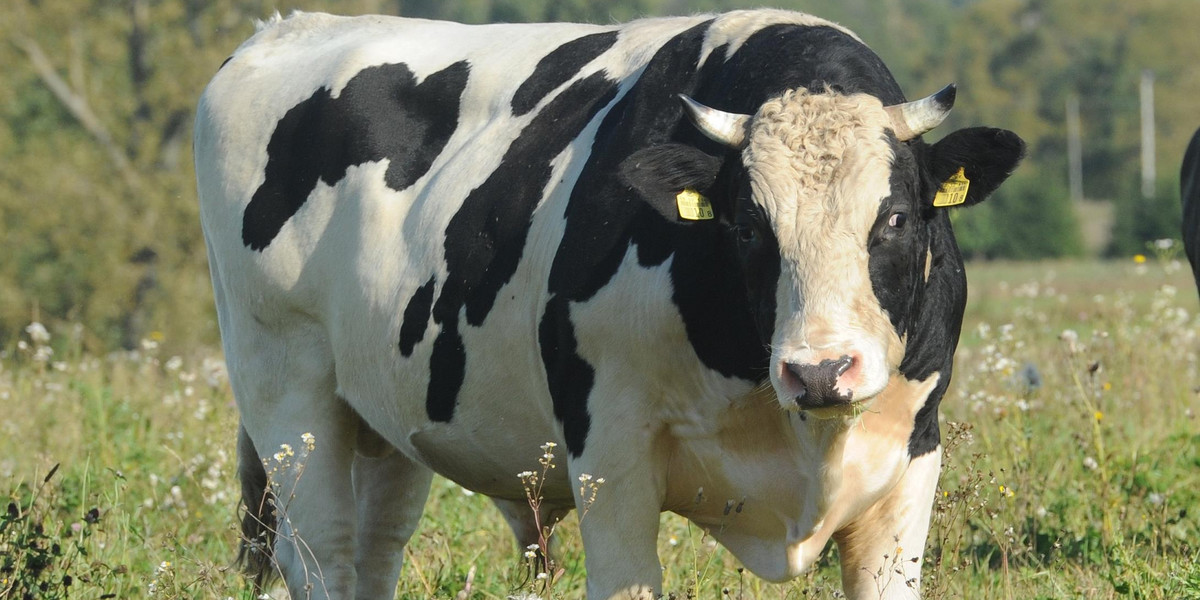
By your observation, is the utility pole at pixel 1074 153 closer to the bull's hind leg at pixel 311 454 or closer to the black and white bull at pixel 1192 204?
the black and white bull at pixel 1192 204

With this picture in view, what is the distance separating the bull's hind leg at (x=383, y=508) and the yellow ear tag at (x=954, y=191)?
271cm

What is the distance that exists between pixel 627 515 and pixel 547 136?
1.39 m

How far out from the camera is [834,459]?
14.2 ft

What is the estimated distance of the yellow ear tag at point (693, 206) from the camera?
4.25 metres

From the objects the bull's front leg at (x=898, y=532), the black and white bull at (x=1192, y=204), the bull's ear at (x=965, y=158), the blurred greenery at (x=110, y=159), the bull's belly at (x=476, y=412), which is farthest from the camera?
the blurred greenery at (x=110, y=159)

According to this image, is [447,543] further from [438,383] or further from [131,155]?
[131,155]

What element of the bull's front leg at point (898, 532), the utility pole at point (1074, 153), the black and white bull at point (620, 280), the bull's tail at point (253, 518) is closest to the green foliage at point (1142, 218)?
the utility pole at point (1074, 153)

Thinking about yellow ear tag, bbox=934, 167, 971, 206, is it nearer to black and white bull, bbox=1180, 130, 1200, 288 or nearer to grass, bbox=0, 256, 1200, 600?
grass, bbox=0, 256, 1200, 600

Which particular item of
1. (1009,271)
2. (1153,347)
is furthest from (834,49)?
(1009,271)

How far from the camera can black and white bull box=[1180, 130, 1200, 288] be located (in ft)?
26.3

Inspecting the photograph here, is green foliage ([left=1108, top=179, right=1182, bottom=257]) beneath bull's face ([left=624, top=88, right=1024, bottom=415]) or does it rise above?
beneath

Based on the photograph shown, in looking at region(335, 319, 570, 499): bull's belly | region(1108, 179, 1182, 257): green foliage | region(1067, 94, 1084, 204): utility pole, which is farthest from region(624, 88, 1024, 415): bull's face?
region(1067, 94, 1084, 204): utility pole

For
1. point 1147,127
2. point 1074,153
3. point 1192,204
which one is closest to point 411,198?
point 1192,204

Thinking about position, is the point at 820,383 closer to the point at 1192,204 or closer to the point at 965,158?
the point at 965,158
